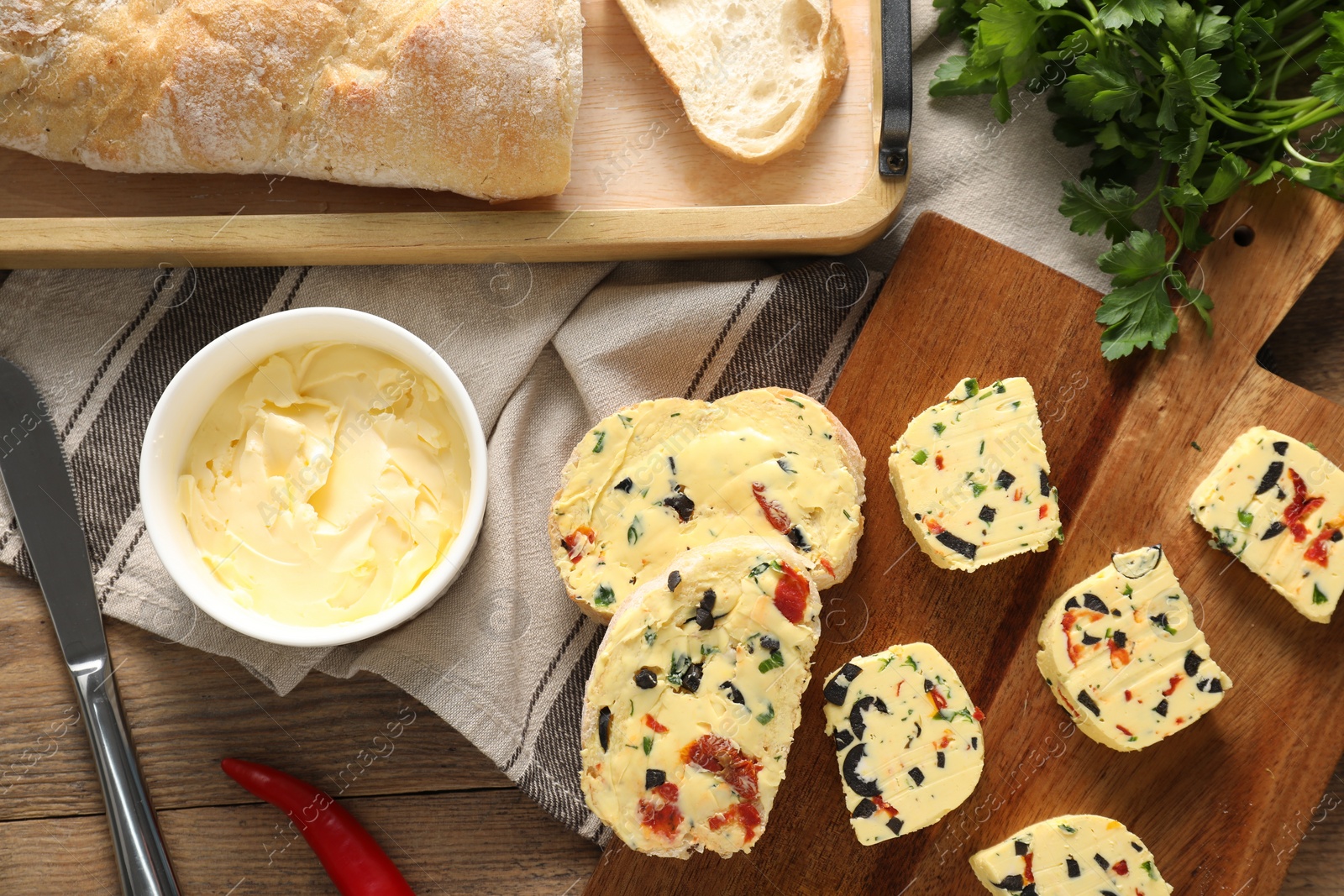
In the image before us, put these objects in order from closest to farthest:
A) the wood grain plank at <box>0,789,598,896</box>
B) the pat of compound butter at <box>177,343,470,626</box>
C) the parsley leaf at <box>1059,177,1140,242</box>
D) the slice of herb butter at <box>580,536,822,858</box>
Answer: the slice of herb butter at <box>580,536,822,858</box> → the pat of compound butter at <box>177,343,470,626</box> → the parsley leaf at <box>1059,177,1140,242</box> → the wood grain plank at <box>0,789,598,896</box>

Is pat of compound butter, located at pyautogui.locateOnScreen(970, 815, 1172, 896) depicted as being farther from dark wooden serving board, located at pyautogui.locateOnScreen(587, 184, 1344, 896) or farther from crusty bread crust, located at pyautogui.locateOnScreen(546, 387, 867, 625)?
crusty bread crust, located at pyautogui.locateOnScreen(546, 387, 867, 625)

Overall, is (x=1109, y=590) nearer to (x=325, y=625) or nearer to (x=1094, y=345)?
(x=1094, y=345)

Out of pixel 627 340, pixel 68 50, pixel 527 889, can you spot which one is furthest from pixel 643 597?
pixel 68 50

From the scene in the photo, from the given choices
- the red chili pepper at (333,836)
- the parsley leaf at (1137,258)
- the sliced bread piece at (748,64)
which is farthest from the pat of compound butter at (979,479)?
the red chili pepper at (333,836)

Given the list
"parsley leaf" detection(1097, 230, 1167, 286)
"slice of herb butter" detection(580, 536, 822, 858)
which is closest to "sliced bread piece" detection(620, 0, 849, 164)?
Result: "parsley leaf" detection(1097, 230, 1167, 286)

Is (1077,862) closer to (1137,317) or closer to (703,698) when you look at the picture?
(703,698)

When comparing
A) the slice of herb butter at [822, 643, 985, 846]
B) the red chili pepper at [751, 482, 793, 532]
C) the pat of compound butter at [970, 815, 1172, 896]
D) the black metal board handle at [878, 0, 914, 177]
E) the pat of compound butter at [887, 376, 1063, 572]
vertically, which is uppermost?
the black metal board handle at [878, 0, 914, 177]

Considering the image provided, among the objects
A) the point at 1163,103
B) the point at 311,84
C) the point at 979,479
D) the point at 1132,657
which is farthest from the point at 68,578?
the point at 1163,103
